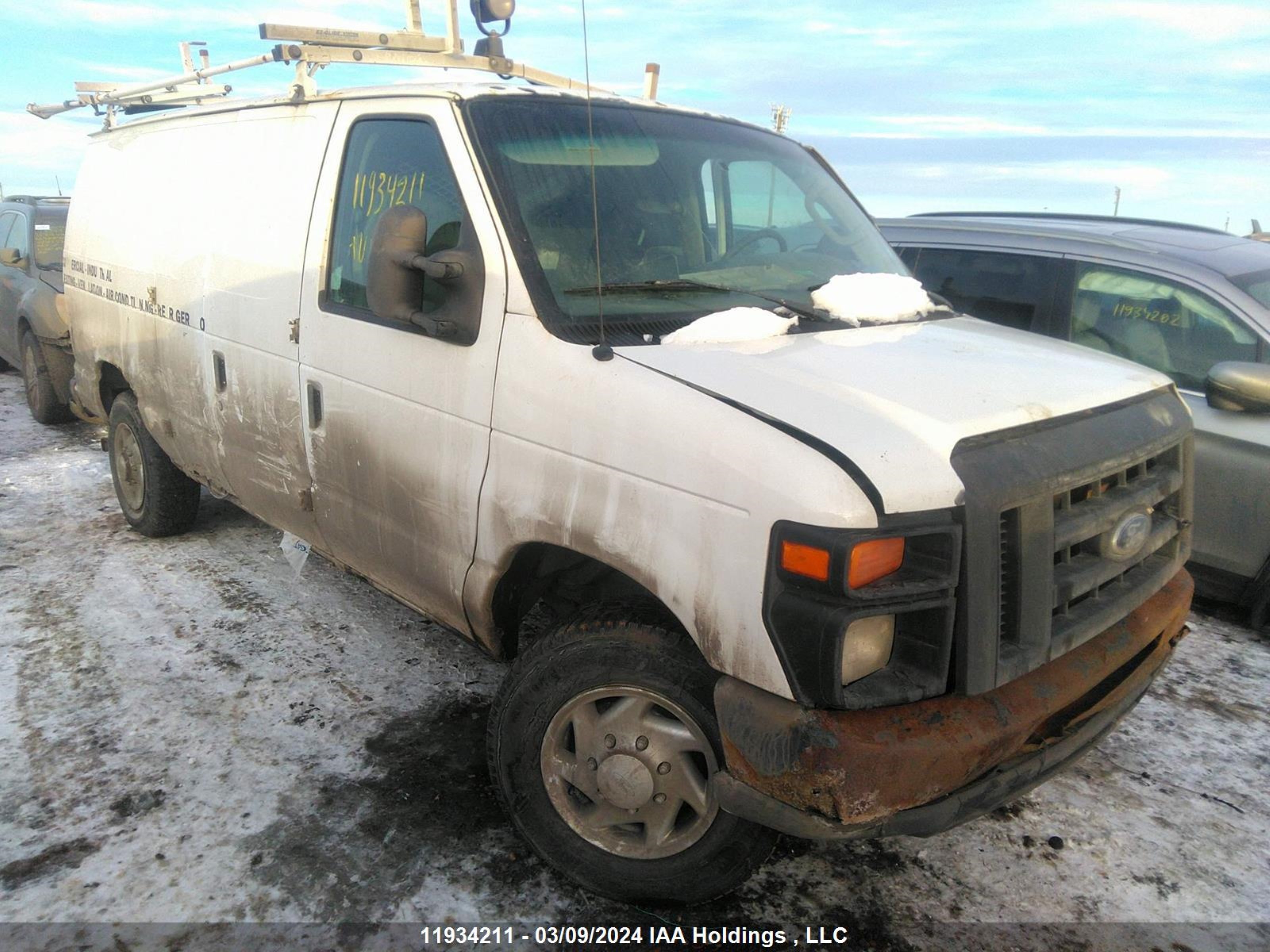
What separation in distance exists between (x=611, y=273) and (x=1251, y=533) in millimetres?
3452

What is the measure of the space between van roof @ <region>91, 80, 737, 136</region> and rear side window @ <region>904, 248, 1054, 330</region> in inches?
81.2

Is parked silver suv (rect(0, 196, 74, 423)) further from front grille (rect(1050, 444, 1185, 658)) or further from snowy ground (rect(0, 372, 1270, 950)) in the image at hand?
front grille (rect(1050, 444, 1185, 658))

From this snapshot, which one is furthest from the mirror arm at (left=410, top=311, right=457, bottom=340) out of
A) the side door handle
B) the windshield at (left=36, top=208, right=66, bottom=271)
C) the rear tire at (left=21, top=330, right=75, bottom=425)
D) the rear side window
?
the windshield at (left=36, top=208, right=66, bottom=271)

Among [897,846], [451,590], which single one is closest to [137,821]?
[451,590]

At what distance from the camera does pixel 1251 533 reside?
4.23 meters

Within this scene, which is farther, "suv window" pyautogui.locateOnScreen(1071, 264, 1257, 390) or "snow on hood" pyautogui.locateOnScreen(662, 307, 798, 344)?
"suv window" pyautogui.locateOnScreen(1071, 264, 1257, 390)

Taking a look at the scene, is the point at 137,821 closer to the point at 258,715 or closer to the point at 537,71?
the point at 258,715

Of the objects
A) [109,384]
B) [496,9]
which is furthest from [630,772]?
[109,384]

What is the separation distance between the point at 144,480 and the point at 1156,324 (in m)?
5.55

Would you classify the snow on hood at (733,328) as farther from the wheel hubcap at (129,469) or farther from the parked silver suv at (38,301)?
the parked silver suv at (38,301)

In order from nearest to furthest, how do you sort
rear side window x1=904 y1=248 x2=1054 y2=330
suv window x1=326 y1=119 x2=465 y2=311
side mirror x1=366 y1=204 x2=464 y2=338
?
side mirror x1=366 y1=204 x2=464 y2=338
suv window x1=326 y1=119 x2=465 y2=311
rear side window x1=904 y1=248 x2=1054 y2=330

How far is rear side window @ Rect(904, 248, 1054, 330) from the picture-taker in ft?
16.3

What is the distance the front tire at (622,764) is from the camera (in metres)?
2.38

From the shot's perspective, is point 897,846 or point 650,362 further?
point 897,846
